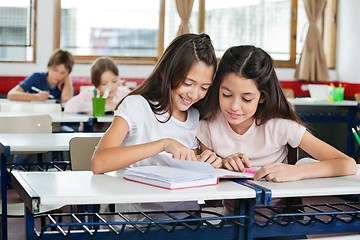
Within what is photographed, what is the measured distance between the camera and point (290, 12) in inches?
283

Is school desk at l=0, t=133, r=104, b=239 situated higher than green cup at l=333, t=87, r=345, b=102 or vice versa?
green cup at l=333, t=87, r=345, b=102

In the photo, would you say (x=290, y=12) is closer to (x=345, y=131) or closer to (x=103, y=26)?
(x=345, y=131)

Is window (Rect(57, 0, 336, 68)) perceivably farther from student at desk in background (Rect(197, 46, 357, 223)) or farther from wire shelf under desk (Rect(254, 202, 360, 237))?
wire shelf under desk (Rect(254, 202, 360, 237))

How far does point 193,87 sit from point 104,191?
633mm

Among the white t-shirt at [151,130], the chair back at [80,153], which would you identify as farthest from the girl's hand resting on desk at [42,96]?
the white t-shirt at [151,130]

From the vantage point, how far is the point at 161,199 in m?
1.34

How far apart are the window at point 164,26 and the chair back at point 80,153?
4.40 meters

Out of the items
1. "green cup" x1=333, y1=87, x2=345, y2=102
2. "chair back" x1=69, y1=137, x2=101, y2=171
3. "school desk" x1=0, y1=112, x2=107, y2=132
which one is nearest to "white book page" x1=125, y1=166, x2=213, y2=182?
"chair back" x1=69, y1=137, x2=101, y2=171

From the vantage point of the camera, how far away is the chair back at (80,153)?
232 cm

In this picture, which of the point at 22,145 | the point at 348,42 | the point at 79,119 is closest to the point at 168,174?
the point at 22,145

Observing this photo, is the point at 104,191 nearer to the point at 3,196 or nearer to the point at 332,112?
the point at 3,196

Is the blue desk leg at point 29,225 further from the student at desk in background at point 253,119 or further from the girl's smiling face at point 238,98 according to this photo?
the girl's smiling face at point 238,98

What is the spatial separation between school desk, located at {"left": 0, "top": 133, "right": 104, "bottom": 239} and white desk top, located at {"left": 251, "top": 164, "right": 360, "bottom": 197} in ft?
4.11

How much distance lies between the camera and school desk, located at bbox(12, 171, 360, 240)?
4.33 ft
